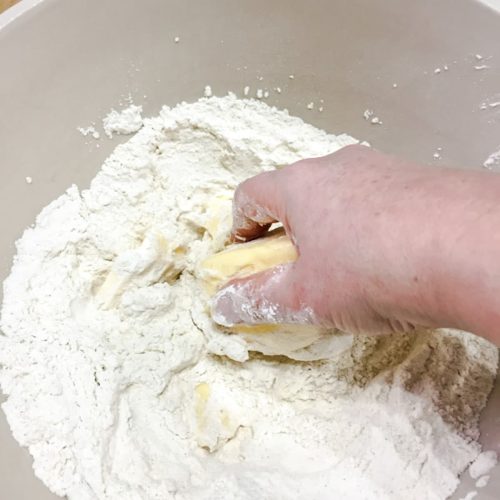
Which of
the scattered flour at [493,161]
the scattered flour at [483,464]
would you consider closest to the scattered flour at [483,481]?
the scattered flour at [483,464]

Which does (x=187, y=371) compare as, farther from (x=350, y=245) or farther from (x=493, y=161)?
(x=493, y=161)

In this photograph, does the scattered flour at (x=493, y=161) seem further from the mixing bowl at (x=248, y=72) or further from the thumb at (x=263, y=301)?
the thumb at (x=263, y=301)

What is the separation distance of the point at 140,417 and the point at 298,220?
19.2 inches

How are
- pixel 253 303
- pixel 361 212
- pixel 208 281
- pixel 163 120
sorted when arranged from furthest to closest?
pixel 163 120 → pixel 208 281 → pixel 253 303 → pixel 361 212

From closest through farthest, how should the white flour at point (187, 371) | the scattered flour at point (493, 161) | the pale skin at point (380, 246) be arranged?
the pale skin at point (380, 246)
the white flour at point (187, 371)
the scattered flour at point (493, 161)

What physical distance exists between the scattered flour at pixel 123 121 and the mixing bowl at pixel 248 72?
0.06 ft

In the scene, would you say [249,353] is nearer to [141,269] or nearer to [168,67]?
[141,269]

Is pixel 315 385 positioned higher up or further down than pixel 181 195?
further down

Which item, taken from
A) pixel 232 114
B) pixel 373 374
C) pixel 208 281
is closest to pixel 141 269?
pixel 208 281

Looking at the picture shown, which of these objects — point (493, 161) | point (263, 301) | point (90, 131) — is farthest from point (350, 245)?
point (90, 131)

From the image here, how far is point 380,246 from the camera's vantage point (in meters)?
0.68

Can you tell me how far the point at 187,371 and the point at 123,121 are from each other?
50 cm

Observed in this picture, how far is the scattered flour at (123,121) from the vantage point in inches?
42.1

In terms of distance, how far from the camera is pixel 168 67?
A: 107 cm
